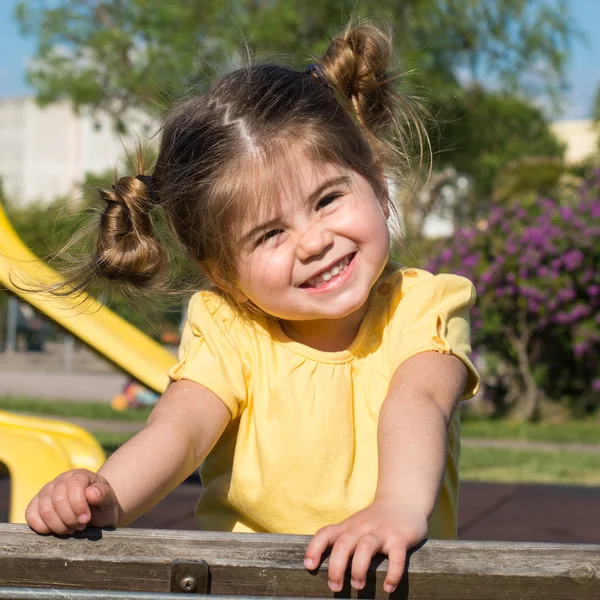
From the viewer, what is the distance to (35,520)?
1.02 metres

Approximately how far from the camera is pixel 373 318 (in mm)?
1707

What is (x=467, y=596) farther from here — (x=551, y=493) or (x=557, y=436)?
(x=557, y=436)

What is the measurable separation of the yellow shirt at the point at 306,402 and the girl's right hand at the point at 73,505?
0.41 m

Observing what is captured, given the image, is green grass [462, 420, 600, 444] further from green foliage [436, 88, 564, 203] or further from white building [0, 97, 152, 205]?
white building [0, 97, 152, 205]

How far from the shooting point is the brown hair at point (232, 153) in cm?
160

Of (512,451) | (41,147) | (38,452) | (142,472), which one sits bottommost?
(512,451)

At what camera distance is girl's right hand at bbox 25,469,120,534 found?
3.32 feet

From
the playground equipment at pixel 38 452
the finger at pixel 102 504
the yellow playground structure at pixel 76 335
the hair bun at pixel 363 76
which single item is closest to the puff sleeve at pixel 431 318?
the hair bun at pixel 363 76

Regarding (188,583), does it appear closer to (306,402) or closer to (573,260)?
(306,402)

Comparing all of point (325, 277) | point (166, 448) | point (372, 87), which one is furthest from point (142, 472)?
point (372, 87)

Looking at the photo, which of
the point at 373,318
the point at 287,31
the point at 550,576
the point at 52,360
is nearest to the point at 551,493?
the point at 373,318

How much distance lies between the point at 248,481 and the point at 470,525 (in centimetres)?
237

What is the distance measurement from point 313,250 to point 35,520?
0.63m

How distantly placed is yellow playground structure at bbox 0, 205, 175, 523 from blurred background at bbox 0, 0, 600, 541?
0.10m
